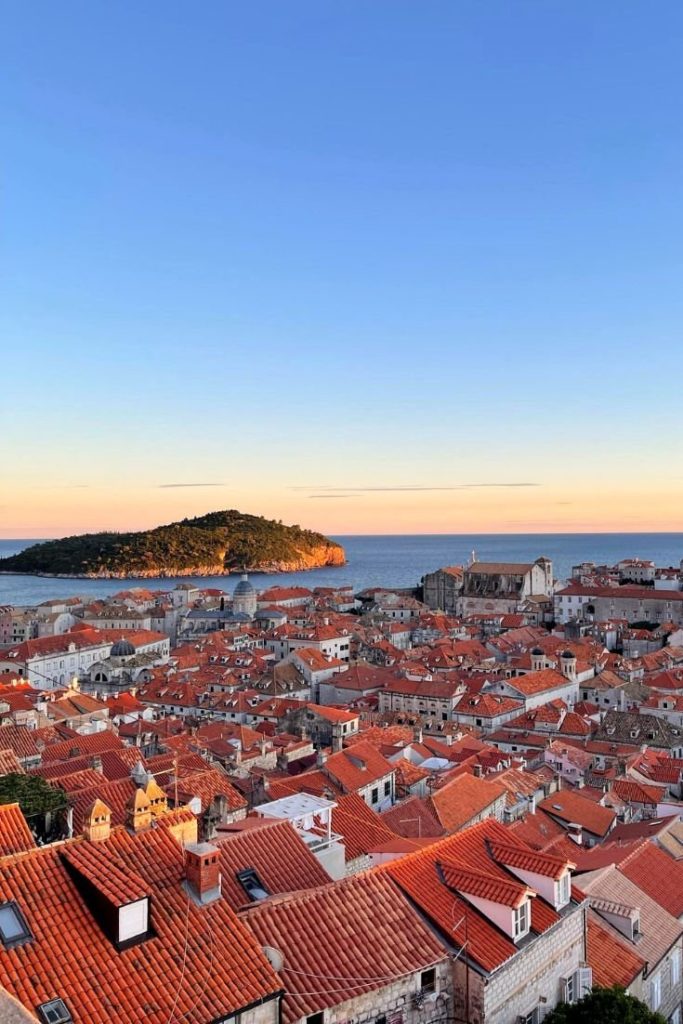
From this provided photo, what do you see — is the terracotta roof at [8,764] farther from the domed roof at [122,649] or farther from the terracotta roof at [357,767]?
the domed roof at [122,649]

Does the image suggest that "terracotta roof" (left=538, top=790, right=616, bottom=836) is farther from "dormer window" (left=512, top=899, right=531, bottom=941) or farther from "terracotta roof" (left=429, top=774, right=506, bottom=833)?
"dormer window" (left=512, top=899, right=531, bottom=941)

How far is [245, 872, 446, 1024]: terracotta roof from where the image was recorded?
8.48m

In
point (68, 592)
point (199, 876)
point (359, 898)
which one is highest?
point (199, 876)

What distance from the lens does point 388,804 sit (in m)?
27.9

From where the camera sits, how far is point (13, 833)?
1034cm

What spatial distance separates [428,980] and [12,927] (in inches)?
176

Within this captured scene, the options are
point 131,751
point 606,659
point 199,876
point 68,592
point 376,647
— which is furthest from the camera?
point 68,592

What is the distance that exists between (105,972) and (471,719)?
147 feet

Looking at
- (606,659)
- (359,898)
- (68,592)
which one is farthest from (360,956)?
(68,592)

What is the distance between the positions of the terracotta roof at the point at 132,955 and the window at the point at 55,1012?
56 millimetres

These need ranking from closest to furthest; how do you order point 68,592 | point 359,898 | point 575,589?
point 359,898
point 575,589
point 68,592

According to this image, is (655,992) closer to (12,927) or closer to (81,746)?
(12,927)

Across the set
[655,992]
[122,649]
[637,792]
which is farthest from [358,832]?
[122,649]

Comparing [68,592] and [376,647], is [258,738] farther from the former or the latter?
[68,592]
